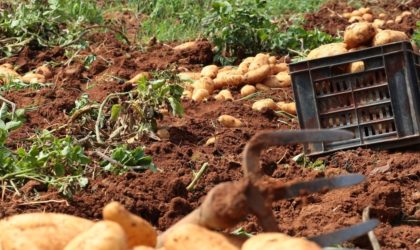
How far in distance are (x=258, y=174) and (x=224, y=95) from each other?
3740 millimetres

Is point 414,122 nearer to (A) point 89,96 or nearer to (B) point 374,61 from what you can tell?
(B) point 374,61

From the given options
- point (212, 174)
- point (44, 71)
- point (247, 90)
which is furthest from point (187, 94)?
point (212, 174)

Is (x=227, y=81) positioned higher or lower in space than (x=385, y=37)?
lower

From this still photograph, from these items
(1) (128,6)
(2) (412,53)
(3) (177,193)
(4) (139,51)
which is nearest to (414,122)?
(2) (412,53)

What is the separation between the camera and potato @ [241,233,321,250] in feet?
6.75

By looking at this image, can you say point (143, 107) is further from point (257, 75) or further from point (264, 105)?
point (257, 75)

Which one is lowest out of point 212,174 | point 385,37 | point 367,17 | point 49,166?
point 212,174

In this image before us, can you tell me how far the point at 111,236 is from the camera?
2.19 meters

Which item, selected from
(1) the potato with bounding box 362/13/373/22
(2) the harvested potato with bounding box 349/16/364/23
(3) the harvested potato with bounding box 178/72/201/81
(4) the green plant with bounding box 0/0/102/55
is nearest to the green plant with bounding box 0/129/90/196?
(3) the harvested potato with bounding box 178/72/201/81

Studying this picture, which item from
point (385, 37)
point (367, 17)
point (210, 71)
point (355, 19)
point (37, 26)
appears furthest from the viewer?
point (367, 17)

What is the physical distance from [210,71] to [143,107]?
5.49 feet

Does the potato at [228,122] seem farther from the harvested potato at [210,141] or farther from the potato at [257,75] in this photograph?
the potato at [257,75]

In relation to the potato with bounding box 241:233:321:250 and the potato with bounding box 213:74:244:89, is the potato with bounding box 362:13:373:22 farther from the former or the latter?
the potato with bounding box 241:233:321:250

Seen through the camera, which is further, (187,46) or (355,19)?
(355,19)
